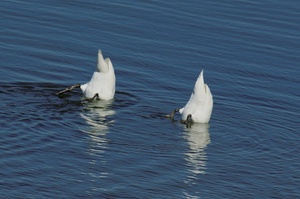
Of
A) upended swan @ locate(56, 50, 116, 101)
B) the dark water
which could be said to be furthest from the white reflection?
upended swan @ locate(56, 50, 116, 101)

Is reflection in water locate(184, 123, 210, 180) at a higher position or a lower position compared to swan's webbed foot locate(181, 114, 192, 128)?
lower

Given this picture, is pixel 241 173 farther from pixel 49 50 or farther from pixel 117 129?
pixel 49 50

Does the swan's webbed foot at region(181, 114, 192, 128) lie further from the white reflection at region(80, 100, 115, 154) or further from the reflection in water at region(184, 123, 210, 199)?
the white reflection at region(80, 100, 115, 154)

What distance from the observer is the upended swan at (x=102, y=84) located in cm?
2651

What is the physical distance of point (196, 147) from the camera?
78.1 ft

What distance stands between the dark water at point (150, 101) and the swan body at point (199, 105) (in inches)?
12.6

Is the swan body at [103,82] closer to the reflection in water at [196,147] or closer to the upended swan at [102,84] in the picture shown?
the upended swan at [102,84]

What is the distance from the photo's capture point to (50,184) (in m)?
20.2

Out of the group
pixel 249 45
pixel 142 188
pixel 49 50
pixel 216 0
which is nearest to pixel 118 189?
pixel 142 188

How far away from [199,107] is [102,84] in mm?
2971

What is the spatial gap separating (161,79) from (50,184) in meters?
9.98

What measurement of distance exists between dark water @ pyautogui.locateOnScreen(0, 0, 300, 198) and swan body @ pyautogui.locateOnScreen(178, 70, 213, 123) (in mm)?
321

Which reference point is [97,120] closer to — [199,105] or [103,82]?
[103,82]

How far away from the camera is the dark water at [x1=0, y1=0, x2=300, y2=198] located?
21172 mm
